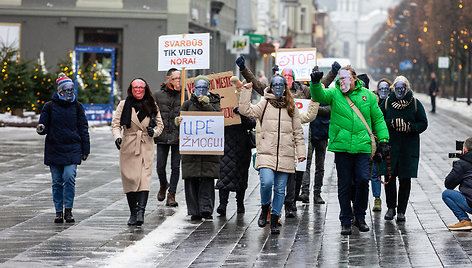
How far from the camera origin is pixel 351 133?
432 inches

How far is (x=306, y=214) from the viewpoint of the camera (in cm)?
1262

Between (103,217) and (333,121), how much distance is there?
118 inches

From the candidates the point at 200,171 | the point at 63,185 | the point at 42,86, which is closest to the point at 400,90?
the point at 200,171

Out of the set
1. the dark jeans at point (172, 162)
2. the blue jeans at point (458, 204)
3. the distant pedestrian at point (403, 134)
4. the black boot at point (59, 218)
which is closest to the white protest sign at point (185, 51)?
the dark jeans at point (172, 162)

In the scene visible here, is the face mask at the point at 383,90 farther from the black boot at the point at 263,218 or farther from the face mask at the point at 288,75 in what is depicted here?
the black boot at the point at 263,218

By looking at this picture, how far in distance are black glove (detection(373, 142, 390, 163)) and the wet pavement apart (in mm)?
804

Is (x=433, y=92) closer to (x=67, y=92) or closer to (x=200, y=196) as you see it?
A: (x=200, y=196)

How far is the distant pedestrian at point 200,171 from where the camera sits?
11930 mm

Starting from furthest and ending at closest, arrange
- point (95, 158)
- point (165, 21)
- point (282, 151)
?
point (165, 21)
point (95, 158)
point (282, 151)

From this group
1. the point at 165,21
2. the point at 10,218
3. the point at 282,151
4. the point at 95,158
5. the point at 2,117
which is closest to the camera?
the point at 282,151

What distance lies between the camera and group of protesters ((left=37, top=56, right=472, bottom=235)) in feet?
36.1

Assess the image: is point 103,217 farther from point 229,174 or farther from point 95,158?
point 95,158

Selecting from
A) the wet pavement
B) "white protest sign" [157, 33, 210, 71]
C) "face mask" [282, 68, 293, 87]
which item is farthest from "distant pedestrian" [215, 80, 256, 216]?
"white protest sign" [157, 33, 210, 71]

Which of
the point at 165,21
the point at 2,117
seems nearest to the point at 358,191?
the point at 2,117
